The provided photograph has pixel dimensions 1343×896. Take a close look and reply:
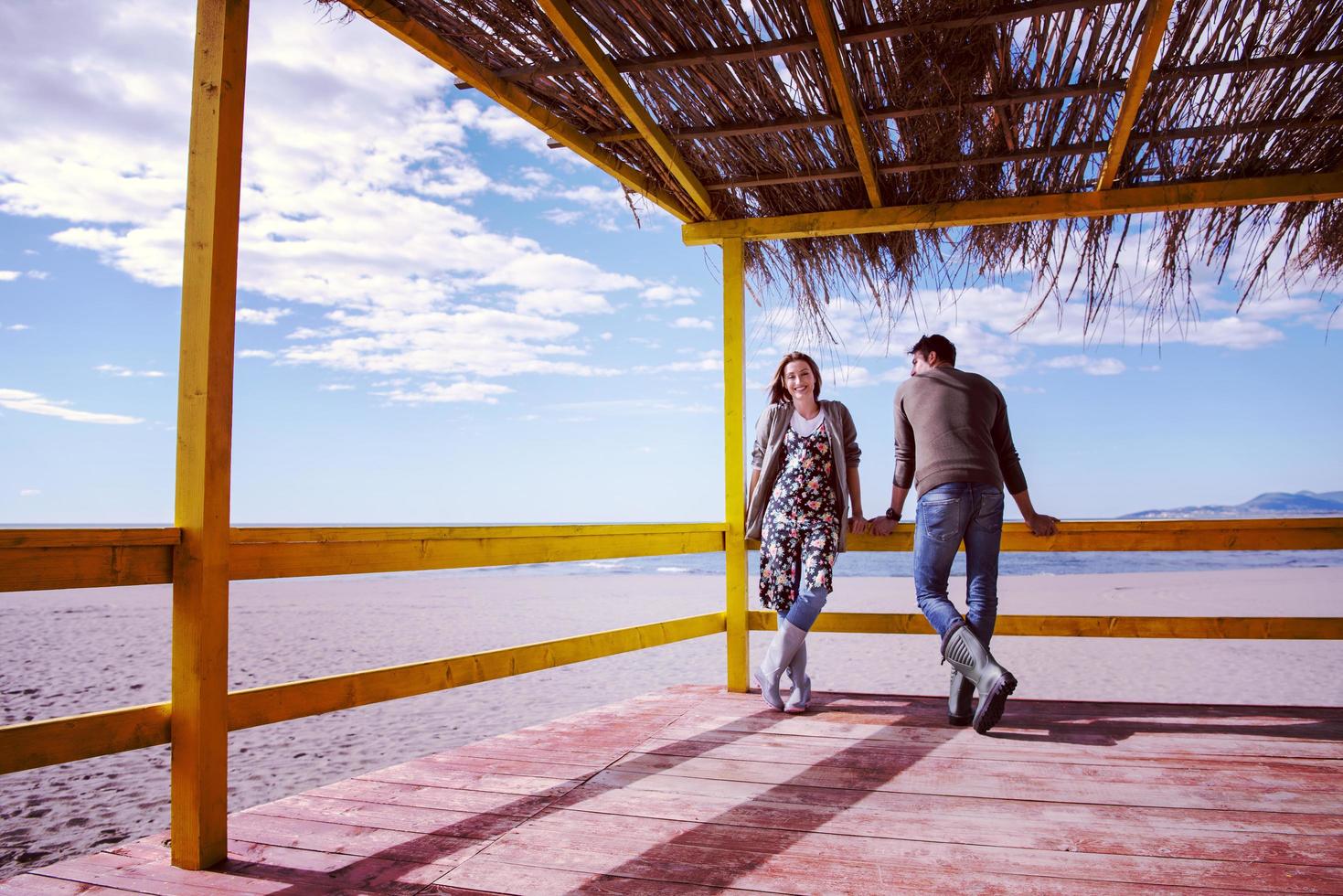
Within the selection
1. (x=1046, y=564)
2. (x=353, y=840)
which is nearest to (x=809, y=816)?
(x=353, y=840)

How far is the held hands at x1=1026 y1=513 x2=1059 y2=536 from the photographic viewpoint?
10.8 ft

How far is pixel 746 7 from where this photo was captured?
2.57 m

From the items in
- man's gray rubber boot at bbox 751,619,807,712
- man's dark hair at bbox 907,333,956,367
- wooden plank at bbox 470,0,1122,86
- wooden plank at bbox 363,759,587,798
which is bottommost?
wooden plank at bbox 363,759,587,798

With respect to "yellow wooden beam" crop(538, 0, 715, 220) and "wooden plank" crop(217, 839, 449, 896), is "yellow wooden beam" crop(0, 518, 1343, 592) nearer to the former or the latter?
"wooden plank" crop(217, 839, 449, 896)

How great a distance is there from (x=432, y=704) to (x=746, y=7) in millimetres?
6122

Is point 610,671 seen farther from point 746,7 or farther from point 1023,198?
point 746,7

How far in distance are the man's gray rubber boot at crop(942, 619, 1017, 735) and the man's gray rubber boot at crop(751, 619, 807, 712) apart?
0.60m

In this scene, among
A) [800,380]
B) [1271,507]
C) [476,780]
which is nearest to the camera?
[476,780]

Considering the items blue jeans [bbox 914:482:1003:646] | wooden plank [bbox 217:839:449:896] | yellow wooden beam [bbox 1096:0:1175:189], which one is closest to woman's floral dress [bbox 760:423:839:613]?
blue jeans [bbox 914:482:1003:646]

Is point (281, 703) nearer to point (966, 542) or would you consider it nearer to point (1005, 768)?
point (1005, 768)

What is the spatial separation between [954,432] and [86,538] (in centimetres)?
270

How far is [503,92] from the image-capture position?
278 cm

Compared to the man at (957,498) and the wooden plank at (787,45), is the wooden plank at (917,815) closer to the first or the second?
the man at (957,498)

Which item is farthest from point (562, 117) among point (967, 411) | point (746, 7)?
point (967, 411)
